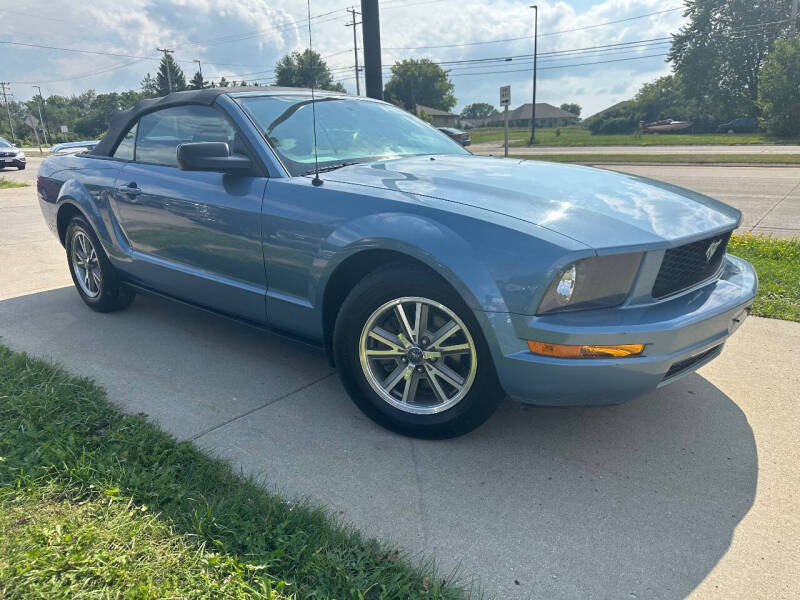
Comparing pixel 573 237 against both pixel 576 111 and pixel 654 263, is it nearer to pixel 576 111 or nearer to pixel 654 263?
pixel 654 263

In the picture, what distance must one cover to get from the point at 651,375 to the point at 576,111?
110 metres

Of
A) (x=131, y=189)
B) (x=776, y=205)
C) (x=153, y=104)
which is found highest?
(x=153, y=104)

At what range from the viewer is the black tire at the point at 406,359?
2459 mm

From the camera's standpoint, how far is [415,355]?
8.70ft

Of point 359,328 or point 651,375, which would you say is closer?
point 651,375

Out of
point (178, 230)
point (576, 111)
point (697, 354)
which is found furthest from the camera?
point (576, 111)

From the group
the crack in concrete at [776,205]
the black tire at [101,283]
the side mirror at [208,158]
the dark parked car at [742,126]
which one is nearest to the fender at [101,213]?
the black tire at [101,283]

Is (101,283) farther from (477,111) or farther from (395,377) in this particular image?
(477,111)

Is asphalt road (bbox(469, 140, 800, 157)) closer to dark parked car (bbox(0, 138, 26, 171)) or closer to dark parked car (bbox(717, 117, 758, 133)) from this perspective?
dark parked car (bbox(717, 117, 758, 133))

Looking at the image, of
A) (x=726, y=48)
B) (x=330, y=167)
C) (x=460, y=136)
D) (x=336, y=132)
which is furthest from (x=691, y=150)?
(x=726, y=48)

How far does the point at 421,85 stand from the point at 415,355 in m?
91.8

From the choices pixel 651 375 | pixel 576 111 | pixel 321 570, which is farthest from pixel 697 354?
pixel 576 111

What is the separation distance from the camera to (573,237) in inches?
87.7

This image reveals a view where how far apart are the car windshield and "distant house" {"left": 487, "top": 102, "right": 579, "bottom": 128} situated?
9226 centimetres
